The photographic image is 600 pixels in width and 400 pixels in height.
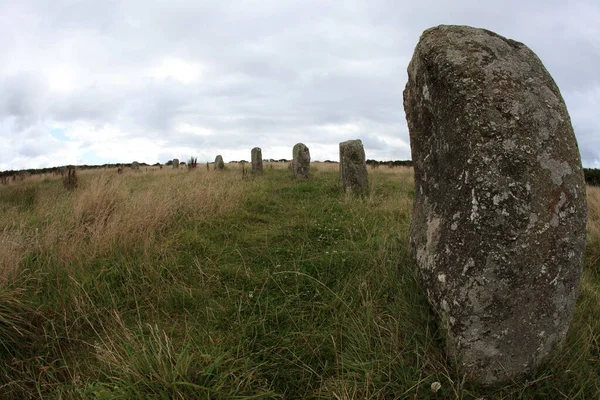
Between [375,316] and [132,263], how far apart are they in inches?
109

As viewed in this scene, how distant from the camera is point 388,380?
2508 mm

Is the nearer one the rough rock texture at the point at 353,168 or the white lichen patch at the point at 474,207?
the white lichen patch at the point at 474,207

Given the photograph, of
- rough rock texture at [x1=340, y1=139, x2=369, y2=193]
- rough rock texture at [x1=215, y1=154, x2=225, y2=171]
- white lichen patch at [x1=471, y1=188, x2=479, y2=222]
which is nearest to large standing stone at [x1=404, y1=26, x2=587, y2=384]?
white lichen patch at [x1=471, y1=188, x2=479, y2=222]

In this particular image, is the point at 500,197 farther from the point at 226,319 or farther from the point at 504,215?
the point at 226,319

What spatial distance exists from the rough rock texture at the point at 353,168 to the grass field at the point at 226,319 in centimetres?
372

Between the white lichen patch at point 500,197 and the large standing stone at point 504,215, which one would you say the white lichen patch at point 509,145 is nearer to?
the large standing stone at point 504,215

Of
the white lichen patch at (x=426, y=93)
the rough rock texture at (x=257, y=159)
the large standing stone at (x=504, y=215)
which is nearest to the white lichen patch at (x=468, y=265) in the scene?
the large standing stone at (x=504, y=215)

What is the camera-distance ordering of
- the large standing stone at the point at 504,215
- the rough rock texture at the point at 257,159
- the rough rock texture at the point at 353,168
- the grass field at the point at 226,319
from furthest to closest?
the rough rock texture at the point at 257,159 < the rough rock texture at the point at 353,168 < the grass field at the point at 226,319 < the large standing stone at the point at 504,215

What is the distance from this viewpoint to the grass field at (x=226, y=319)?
2443mm

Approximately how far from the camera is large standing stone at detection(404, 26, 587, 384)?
2305 mm

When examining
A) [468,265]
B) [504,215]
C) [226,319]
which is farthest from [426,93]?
[226,319]

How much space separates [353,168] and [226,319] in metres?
6.75

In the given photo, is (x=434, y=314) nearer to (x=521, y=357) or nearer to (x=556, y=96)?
(x=521, y=357)

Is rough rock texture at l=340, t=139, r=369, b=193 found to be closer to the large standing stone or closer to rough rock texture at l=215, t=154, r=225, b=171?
the large standing stone
